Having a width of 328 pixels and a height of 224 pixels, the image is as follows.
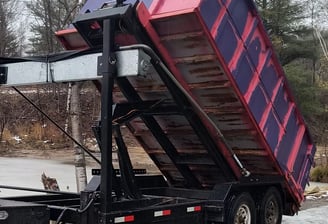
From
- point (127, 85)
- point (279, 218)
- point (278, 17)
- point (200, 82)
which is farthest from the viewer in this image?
point (278, 17)

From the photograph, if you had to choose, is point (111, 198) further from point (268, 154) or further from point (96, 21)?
point (268, 154)

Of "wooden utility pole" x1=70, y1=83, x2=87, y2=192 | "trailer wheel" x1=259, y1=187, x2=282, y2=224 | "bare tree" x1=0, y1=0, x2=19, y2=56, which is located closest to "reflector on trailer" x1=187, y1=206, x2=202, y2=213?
"trailer wheel" x1=259, y1=187, x2=282, y2=224

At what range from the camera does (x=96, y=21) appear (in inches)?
229

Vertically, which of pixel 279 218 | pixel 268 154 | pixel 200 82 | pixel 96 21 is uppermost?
pixel 96 21

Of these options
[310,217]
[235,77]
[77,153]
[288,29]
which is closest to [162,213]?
[235,77]

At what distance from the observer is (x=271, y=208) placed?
8016 mm

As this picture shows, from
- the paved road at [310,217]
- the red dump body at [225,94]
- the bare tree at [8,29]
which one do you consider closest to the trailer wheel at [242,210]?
the red dump body at [225,94]

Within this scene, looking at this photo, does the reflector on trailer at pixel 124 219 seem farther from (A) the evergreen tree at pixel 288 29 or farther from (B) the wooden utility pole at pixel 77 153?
(A) the evergreen tree at pixel 288 29

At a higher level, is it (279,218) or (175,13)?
(175,13)

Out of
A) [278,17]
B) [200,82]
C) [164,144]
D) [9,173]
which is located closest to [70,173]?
[9,173]

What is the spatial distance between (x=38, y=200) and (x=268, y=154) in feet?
9.98

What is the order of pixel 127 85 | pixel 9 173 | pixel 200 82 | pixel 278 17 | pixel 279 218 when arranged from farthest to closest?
pixel 278 17, pixel 9 173, pixel 279 218, pixel 127 85, pixel 200 82

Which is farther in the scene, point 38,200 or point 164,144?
point 164,144

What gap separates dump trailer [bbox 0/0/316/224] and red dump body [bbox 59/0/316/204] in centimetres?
1
